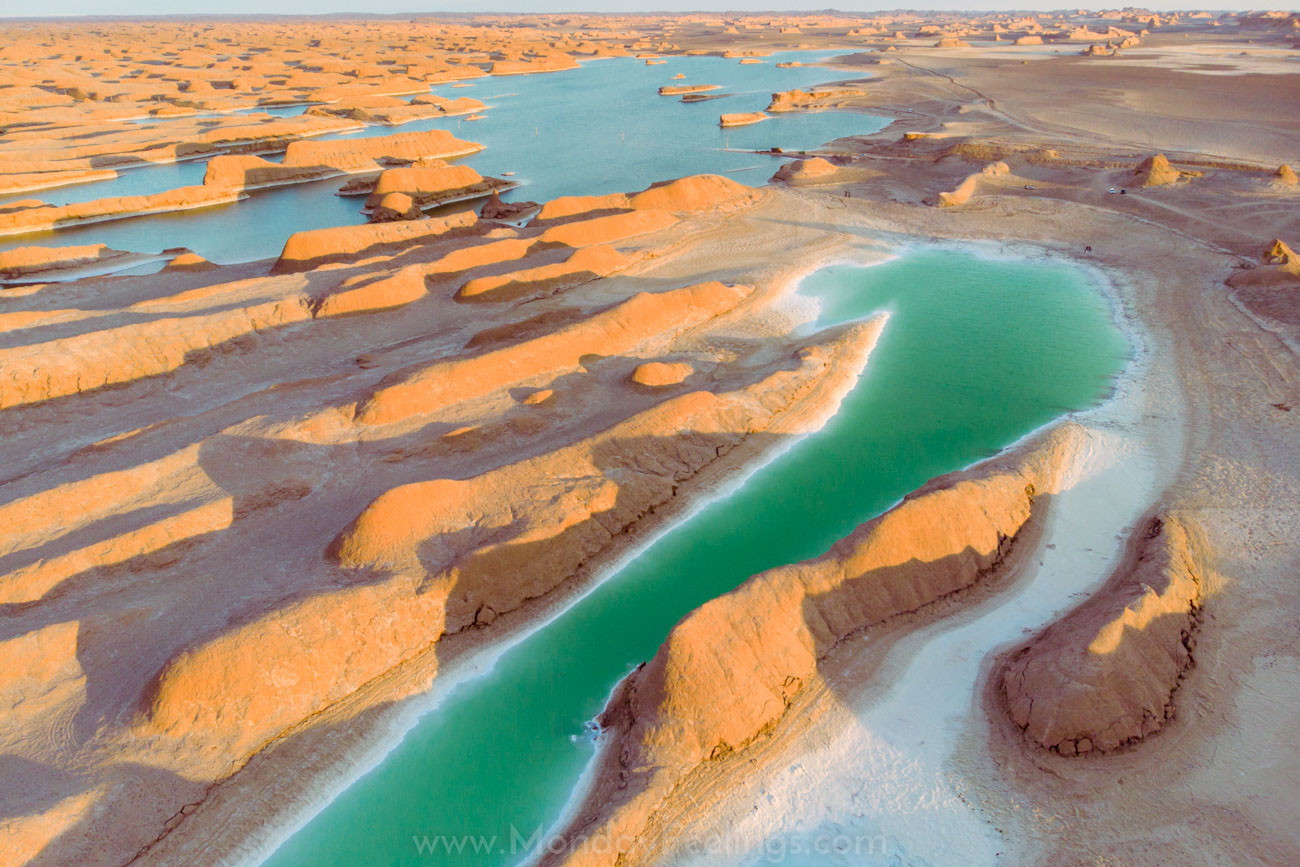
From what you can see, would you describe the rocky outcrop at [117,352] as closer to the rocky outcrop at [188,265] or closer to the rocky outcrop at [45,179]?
the rocky outcrop at [188,265]

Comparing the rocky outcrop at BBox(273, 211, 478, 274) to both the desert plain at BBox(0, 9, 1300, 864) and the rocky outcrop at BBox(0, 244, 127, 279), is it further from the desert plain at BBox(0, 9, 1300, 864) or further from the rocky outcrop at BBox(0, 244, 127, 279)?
the rocky outcrop at BBox(0, 244, 127, 279)

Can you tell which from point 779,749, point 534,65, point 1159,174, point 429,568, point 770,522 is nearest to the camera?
point 779,749

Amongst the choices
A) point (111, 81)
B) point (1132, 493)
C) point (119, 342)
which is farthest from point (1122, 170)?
point (111, 81)

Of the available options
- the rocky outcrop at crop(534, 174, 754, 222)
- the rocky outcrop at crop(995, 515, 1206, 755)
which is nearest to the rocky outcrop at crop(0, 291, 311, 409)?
the rocky outcrop at crop(534, 174, 754, 222)

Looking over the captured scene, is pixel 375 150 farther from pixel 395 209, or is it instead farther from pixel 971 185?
pixel 971 185

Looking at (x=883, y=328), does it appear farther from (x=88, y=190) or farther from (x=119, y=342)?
(x=88, y=190)

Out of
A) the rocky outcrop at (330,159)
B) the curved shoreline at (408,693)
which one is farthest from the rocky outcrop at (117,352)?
the rocky outcrop at (330,159)

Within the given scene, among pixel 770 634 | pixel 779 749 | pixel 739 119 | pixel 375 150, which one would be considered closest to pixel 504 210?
pixel 375 150
